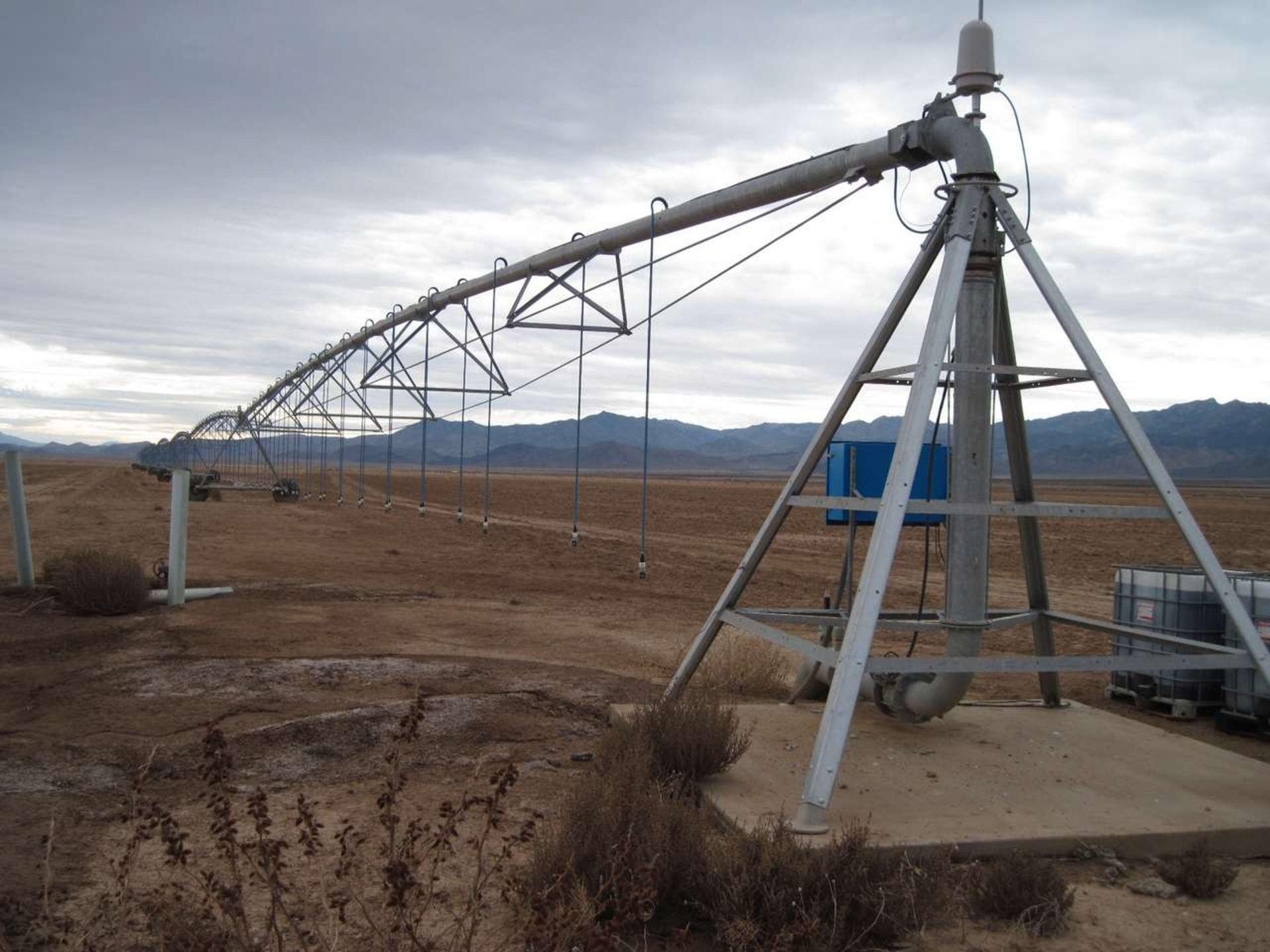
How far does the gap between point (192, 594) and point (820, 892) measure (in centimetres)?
1195

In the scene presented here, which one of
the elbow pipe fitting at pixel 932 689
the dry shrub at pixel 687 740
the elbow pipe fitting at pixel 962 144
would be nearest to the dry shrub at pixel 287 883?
the dry shrub at pixel 687 740

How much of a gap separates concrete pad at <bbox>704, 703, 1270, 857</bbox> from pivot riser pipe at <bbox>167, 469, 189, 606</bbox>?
27.7 ft

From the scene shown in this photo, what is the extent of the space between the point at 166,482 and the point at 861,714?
198 feet

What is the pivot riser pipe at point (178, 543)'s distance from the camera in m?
14.1

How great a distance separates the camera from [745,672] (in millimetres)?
10500

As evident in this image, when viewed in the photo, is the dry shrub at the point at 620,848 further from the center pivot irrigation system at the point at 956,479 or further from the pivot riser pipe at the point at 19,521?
the pivot riser pipe at the point at 19,521

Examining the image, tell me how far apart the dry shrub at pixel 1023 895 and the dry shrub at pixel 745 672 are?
4839mm

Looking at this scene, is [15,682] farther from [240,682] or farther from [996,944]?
[996,944]

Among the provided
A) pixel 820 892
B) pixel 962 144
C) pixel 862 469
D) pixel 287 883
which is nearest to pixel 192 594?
pixel 862 469

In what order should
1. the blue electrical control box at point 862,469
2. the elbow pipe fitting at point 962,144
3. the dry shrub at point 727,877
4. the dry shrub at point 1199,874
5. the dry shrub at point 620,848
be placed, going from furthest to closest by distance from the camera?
the blue electrical control box at point 862,469 → the elbow pipe fitting at point 962,144 → the dry shrub at point 1199,874 → the dry shrub at point 620,848 → the dry shrub at point 727,877

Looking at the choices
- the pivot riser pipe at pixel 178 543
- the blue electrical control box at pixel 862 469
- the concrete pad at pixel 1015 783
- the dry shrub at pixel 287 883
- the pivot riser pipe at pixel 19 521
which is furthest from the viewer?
the pivot riser pipe at pixel 19 521

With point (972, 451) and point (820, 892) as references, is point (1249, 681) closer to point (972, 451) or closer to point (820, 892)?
point (972, 451)

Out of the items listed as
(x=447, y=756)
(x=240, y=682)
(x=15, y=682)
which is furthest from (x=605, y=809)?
(x=15, y=682)

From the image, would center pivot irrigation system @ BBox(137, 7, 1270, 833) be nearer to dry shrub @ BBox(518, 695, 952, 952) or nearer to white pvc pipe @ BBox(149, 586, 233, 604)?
dry shrub @ BBox(518, 695, 952, 952)
